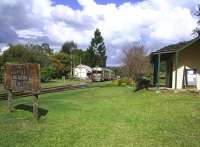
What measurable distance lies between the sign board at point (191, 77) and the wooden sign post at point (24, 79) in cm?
1748

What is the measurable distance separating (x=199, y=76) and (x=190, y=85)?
1084 mm

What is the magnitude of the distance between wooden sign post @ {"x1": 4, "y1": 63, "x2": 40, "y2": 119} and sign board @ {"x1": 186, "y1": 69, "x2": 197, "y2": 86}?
1748 cm

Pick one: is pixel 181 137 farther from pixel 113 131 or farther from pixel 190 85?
pixel 190 85

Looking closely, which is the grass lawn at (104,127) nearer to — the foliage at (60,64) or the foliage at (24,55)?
the foliage at (24,55)

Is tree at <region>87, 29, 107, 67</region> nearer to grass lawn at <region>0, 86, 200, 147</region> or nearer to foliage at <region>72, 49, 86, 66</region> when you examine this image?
foliage at <region>72, 49, 86, 66</region>

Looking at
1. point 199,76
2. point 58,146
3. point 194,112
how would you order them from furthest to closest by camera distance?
1. point 199,76
2. point 194,112
3. point 58,146

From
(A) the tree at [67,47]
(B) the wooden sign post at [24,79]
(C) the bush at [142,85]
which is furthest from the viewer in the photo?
(A) the tree at [67,47]

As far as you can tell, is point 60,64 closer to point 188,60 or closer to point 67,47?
point 67,47

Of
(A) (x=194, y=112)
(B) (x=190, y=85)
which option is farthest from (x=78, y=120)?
(B) (x=190, y=85)

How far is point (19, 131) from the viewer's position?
11469mm

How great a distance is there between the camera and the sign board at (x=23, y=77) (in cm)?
1455

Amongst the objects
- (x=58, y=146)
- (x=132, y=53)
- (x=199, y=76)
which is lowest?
(x=58, y=146)

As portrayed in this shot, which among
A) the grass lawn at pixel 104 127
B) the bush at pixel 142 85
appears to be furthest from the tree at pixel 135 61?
the grass lawn at pixel 104 127

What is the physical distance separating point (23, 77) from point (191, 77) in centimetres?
1779
